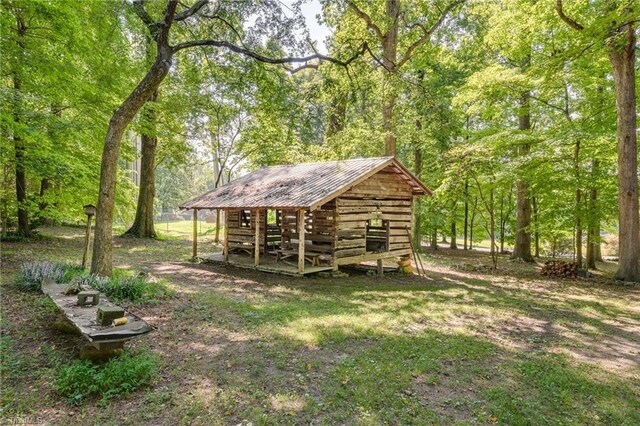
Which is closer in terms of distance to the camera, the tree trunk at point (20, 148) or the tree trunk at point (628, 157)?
the tree trunk at point (20, 148)

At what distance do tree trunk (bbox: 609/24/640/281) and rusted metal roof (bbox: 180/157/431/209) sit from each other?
6.48 metres

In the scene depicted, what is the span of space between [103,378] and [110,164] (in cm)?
537

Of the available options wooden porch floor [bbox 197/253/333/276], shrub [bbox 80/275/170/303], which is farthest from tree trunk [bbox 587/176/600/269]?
shrub [bbox 80/275/170/303]

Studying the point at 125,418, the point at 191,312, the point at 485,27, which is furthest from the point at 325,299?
the point at 485,27

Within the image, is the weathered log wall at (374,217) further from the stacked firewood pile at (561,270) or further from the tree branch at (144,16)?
the tree branch at (144,16)

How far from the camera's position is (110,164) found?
8008 mm

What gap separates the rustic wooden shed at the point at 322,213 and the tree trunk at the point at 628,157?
645 centimetres

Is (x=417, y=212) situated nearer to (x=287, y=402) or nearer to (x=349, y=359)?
(x=349, y=359)

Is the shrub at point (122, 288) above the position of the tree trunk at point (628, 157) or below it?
below

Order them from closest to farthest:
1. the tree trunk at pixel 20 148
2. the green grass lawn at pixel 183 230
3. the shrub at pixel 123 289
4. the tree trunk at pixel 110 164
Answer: the shrub at pixel 123 289
the tree trunk at pixel 110 164
the tree trunk at pixel 20 148
the green grass lawn at pixel 183 230

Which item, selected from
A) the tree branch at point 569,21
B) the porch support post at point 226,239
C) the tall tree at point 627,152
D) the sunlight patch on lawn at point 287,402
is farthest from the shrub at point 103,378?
the tree branch at point 569,21

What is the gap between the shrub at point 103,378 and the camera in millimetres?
3994

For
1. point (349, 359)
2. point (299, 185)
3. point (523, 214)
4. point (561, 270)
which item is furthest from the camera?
point (523, 214)

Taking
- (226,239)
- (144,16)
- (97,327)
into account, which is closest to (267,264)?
(226,239)
